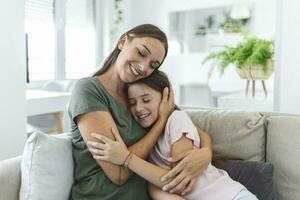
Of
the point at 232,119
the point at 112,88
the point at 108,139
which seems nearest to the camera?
the point at 108,139

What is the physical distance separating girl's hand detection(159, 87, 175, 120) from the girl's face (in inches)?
0.8

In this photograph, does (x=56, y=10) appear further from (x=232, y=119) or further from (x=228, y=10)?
(x=232, y=119)

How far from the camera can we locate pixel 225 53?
102 inches

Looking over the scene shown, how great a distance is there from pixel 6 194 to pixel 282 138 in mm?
1107

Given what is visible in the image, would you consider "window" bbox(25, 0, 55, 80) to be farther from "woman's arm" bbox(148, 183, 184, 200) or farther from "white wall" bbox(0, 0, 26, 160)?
"woman's arm" bbox(148, 183, 184, 200)

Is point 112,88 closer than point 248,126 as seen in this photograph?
Yes

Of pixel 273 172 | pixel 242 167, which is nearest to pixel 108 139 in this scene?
pixel 242 167

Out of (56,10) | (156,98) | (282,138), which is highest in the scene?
(56,10)

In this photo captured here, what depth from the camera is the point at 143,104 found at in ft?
4.20

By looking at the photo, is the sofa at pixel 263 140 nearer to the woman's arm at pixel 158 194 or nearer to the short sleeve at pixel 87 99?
the woman's arm at pixel 158 194

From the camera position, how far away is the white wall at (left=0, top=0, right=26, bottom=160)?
2156mm

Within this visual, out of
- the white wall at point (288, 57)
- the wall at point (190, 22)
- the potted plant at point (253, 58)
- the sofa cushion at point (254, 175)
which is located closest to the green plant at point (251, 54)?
the potted plant at point (253, 58)

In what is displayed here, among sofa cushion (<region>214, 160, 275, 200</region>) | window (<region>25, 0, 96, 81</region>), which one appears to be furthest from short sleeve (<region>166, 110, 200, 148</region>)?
window (<region>25, 0, 96, 81</region>)

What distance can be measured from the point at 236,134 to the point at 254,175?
208mm
